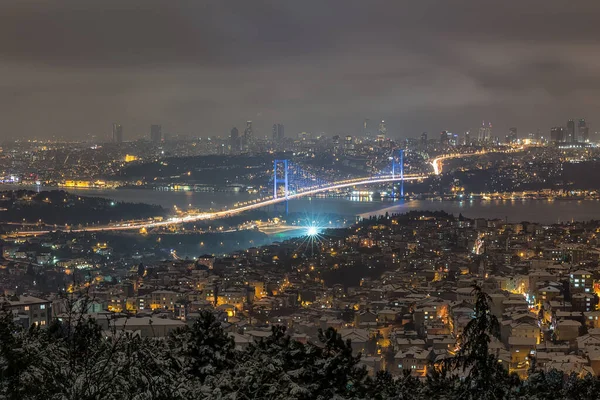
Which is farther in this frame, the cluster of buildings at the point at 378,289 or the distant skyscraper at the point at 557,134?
the distant skyscraper at the point at 557,134

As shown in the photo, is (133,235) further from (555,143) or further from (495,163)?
(555,143)

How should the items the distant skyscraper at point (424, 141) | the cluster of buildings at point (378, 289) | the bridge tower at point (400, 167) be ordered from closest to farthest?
the cluster of buildings at point (378, 289)
the bridge tower at point (400, 167)
the distant skyscraper at point (424, 141)

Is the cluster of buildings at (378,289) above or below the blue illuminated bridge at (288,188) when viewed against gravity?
below

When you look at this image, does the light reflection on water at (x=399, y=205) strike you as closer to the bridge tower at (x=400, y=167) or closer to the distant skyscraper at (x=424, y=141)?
the bridge tower at (x=400, y=167)

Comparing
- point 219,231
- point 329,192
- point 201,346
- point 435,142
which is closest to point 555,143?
point 435,142

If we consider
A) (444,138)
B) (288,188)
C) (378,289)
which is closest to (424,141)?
(444,138)

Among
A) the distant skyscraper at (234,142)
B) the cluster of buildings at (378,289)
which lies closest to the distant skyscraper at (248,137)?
the distant skyscraper at (234,142)

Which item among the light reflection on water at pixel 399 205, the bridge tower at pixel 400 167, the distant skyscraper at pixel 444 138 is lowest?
the light reflection on water at pixel 399 205

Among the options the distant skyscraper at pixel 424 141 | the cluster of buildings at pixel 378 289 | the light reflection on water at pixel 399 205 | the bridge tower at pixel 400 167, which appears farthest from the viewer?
the distant skyscraper at pixel 424 141
